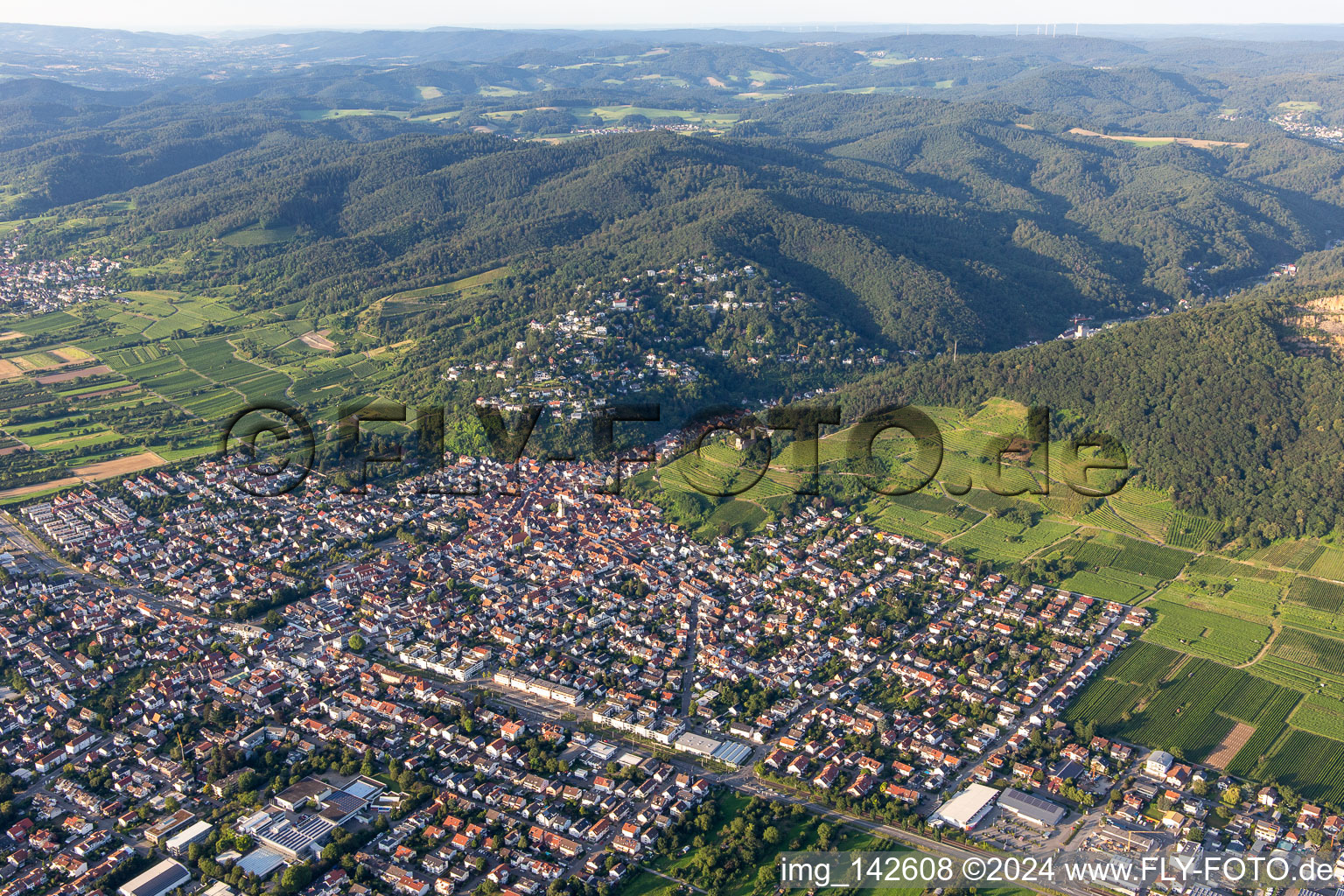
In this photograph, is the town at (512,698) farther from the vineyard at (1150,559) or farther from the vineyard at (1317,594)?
the vineyard at (1317,594)

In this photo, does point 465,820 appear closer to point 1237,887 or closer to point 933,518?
point 1237,887

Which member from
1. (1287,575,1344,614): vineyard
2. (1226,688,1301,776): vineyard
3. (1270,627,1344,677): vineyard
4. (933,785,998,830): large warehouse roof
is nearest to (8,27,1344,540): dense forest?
(1287,575,1344,614): vineyard

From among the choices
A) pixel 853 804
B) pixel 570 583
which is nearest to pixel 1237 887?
pixel 853 804

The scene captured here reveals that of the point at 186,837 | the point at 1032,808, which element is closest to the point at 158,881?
the point at 186,837

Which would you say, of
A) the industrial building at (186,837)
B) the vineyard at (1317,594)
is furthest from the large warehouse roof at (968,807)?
the industrial building at (186,837)

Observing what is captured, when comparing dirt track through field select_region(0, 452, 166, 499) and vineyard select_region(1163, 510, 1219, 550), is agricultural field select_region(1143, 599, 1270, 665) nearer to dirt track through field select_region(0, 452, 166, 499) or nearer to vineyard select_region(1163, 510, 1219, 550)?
vineyard select_region(1163, 510, 1219, 550)

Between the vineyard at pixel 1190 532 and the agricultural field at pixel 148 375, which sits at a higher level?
the agricultural field at pixel 148 375
